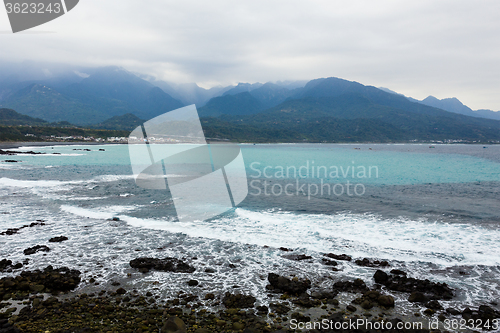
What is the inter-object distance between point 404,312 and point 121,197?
73.2ft

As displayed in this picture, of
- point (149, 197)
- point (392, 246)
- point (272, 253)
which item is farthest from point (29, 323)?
point (149, 197)

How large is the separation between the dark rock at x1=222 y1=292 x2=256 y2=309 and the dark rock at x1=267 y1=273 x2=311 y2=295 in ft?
3.82

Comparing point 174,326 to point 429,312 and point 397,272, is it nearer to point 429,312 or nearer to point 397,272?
point 429,312

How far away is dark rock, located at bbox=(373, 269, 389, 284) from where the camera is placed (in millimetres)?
9448

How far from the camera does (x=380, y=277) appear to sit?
954 cm

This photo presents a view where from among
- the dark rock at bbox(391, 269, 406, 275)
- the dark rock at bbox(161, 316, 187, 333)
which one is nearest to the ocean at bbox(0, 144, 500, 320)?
the dark rock at bbox(391, 269, 406, 275)

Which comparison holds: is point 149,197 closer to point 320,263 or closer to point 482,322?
point 320,263

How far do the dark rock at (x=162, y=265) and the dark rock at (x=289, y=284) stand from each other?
10.3ft

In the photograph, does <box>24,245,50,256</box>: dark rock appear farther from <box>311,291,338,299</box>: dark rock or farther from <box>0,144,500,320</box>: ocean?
<box>311,291,338,299</box>: dark rock

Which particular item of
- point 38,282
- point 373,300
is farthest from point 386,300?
point 38,282

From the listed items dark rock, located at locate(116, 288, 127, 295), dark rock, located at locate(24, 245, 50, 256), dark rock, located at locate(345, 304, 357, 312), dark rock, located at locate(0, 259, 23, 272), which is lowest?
dark rock, located at locate(345, 304, 357, 312)

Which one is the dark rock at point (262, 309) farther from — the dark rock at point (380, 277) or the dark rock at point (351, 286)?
the dark rock at point (380, 277)

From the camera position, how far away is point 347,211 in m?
19.9

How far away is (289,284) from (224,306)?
228cm
